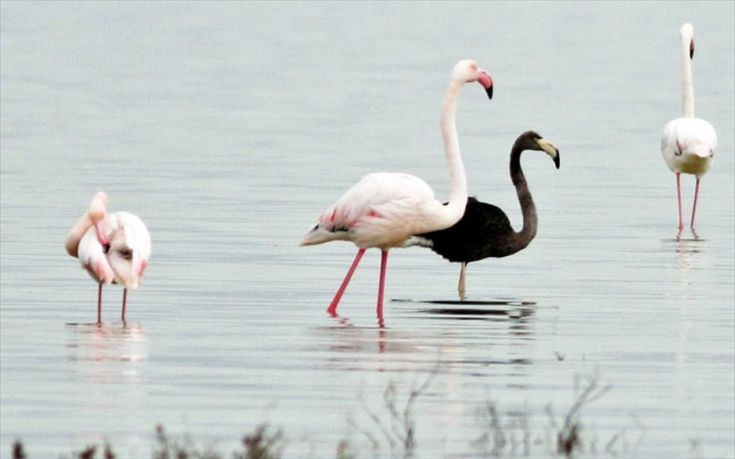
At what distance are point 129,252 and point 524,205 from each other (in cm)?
380

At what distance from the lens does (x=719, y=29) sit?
81.6m

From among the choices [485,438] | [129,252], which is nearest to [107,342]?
[129,252]

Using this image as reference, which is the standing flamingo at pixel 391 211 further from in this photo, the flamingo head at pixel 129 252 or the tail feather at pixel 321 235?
the flamingo head at pixel 129 252

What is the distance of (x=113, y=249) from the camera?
15523mm

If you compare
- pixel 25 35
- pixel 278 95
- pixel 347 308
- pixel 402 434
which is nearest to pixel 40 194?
pixel 347 308

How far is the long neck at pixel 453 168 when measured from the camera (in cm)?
1630

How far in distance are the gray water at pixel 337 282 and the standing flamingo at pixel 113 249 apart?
33cm

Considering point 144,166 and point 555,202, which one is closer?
point 555,202

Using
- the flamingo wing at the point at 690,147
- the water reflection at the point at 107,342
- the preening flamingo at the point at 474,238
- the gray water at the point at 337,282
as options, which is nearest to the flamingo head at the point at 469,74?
the preening flamingo at the point at 474,238

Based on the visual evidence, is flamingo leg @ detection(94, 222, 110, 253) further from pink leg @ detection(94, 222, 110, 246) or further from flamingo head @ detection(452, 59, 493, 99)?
flamingo head @ detection(452, 59, 493, 99)

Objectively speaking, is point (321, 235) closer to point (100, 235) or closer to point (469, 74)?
point (469, 74)

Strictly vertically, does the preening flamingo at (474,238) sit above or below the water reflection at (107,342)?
above

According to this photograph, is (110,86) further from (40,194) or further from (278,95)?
(40,194)

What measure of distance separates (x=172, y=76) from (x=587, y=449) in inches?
1668
